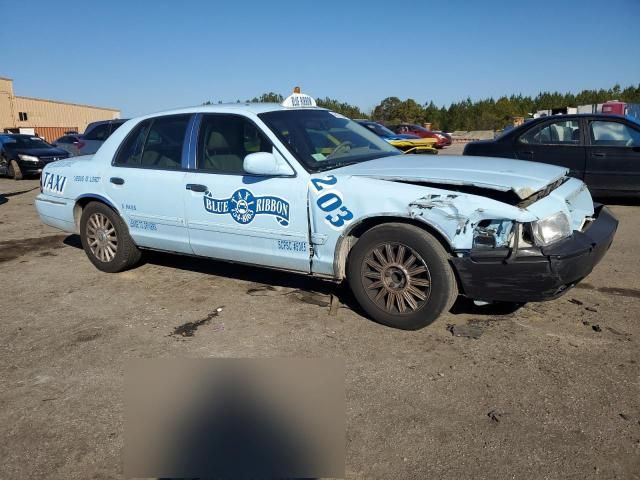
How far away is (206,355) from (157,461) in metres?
1.08

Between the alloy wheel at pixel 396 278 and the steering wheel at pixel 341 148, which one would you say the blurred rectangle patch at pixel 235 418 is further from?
the steering wheel at pixel 341 148

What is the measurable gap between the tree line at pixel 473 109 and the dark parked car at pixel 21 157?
41.4 metres

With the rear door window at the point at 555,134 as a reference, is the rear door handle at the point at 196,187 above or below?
below

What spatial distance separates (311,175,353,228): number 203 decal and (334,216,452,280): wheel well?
0.33 feet

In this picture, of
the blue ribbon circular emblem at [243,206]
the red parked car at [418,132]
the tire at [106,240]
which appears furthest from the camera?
the red parked car at [418,132]

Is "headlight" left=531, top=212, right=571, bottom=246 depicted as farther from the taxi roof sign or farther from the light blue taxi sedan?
the taxi roof sign

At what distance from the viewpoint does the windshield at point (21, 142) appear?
15625mm

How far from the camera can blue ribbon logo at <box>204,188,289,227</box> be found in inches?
165

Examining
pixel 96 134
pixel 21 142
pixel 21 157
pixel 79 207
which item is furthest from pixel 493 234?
pixel 21 142

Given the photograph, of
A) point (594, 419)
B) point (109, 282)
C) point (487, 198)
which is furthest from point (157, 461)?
point (109, 282)

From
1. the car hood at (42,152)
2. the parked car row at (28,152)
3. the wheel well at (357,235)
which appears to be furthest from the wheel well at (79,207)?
the car hood at (42,152)

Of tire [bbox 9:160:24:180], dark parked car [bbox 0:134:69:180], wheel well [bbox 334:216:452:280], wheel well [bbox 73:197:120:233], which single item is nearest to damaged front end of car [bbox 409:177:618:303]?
wheel well [bbox 334:216:452:280]

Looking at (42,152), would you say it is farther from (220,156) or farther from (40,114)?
(40,114)

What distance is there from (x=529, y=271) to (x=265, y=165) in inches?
78.3
